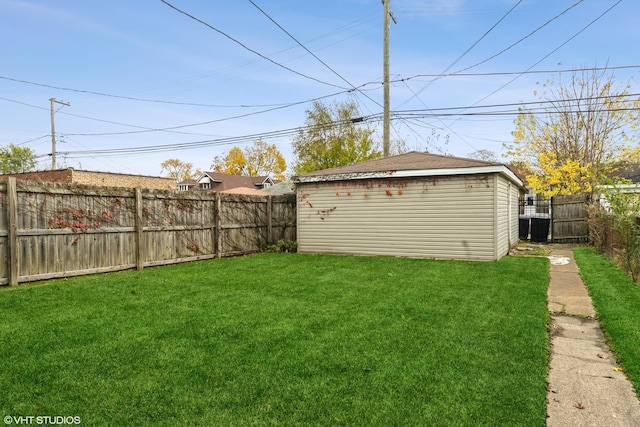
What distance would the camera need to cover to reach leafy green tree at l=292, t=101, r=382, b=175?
29.8 meters

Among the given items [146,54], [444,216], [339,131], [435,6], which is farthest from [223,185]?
[444,216]

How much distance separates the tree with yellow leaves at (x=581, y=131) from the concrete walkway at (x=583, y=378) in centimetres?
1417

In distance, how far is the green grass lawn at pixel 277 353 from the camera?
2533mm

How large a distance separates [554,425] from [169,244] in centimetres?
843

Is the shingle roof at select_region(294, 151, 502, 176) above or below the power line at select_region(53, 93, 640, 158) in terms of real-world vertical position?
below

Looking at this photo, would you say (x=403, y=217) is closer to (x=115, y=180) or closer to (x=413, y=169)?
(x=413, y=169)

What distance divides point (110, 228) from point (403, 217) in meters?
7.08

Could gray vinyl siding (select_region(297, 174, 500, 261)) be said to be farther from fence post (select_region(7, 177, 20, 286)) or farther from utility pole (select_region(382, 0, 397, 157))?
fence post (select_region(7, 177, 20, 286))

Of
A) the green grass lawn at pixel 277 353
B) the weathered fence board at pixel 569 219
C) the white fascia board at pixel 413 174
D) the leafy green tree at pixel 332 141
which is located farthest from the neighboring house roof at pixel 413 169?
the leafy green tree at pixel 332 141

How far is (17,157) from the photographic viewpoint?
1725 inches

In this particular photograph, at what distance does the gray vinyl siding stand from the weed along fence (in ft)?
6.78

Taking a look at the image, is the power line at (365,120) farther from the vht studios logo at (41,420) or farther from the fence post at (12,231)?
the vht studios logo at (41,420)

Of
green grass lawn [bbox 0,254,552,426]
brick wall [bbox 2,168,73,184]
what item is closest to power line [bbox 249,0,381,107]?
green grass lawn [bbox 0,254,552,426]

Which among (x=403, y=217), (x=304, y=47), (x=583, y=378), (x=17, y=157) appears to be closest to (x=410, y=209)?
(x=403, y=217)
